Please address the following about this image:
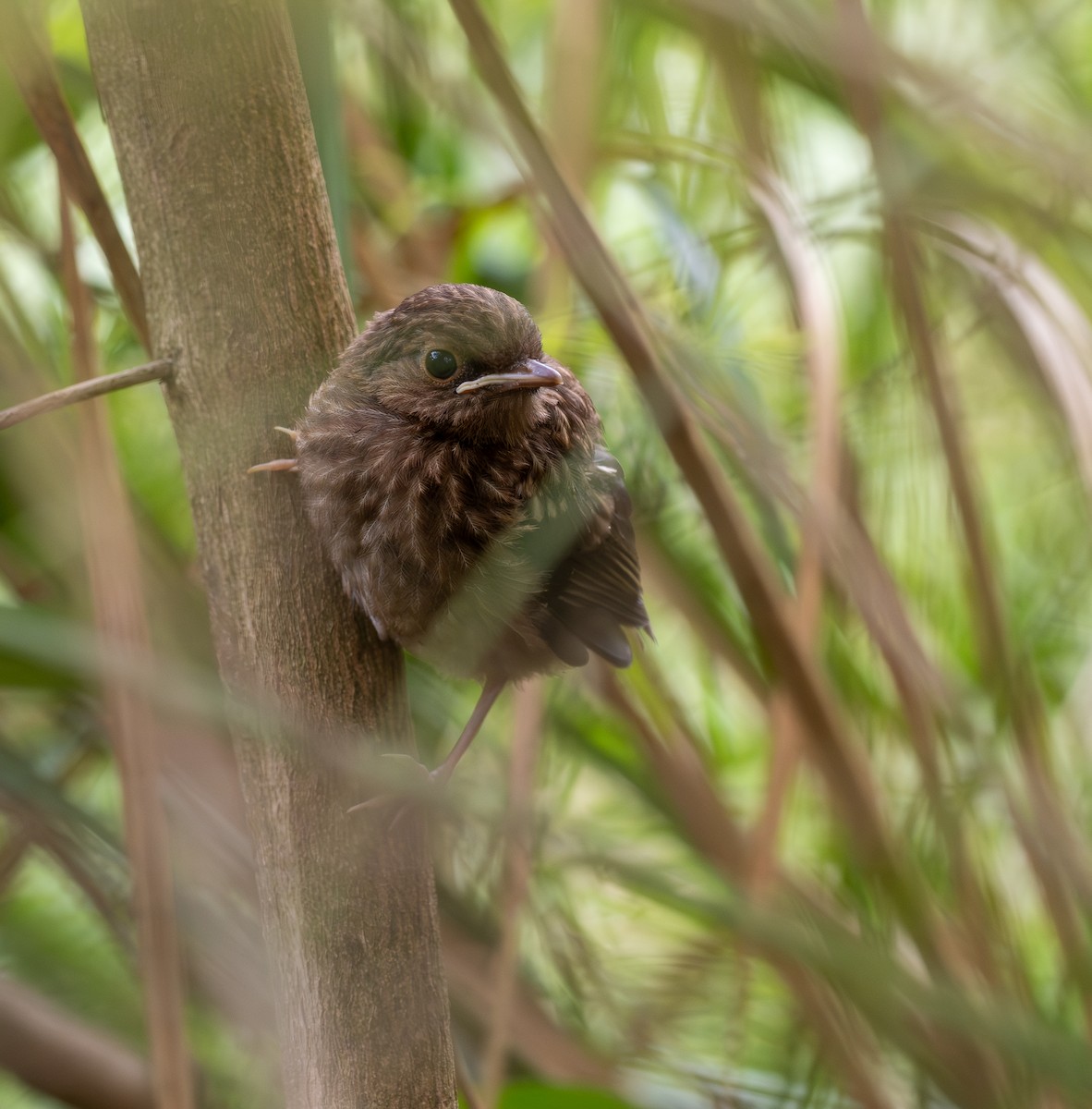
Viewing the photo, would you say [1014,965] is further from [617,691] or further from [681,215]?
[681,215]

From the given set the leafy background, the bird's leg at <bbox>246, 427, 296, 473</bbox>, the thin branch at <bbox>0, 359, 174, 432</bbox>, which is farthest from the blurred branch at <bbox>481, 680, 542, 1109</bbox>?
the thin branch at <bbox>0, 359, 174, 432</bbox>

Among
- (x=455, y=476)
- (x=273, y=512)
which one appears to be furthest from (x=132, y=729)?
(x=455, y=476)

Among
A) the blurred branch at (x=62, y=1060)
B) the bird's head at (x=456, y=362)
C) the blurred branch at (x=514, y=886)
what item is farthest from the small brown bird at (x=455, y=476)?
the blurred branch at (x=62, y=1060)

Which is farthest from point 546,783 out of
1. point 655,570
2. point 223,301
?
point 223,301

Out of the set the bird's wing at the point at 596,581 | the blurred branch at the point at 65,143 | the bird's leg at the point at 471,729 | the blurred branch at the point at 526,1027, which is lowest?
the blurred branch at the point at 526,1027

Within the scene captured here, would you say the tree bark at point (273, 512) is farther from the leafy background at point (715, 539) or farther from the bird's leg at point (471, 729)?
the bird's leg at point (471, 729)

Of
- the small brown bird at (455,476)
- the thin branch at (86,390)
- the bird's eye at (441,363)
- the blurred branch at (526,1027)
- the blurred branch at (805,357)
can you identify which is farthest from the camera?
the blurred branch at (526,1027)
